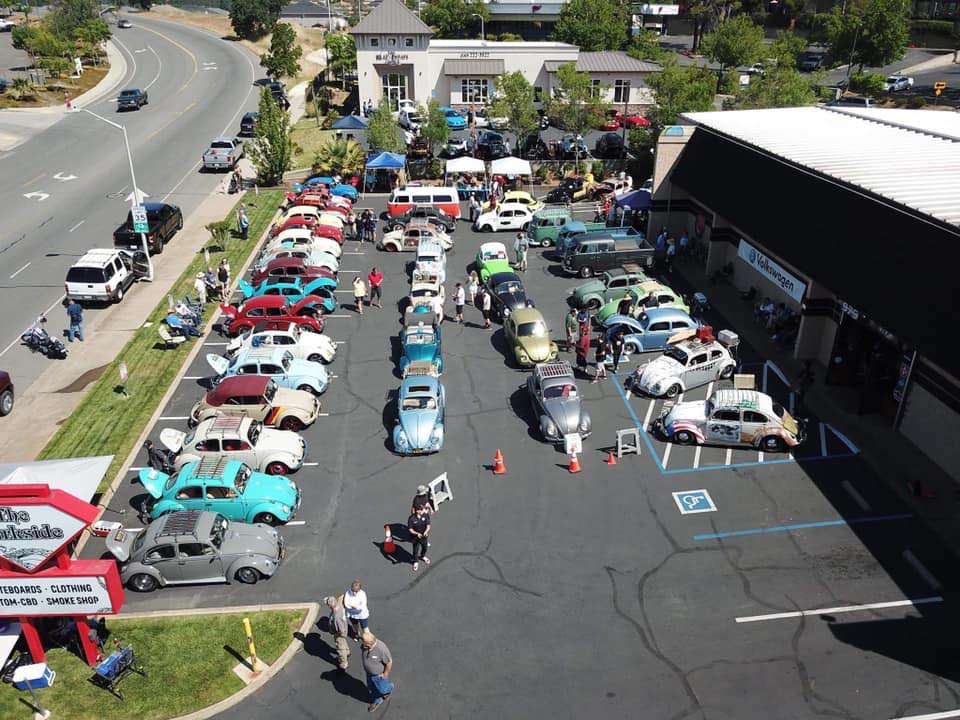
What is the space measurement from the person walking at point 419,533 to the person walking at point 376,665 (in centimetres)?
358

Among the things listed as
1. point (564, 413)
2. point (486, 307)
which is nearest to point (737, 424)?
point (564, 413)

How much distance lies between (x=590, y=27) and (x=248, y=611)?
244 feet

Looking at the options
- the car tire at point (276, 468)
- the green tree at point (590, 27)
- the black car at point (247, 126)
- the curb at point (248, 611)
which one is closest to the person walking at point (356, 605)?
the curb at point (248, 611)

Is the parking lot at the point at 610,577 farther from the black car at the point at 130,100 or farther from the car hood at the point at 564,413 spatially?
the black car at the point at 130,100

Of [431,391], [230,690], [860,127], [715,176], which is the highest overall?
[860,127]

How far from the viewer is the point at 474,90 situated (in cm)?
6178


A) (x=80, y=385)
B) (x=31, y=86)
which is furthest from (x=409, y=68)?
(x=80, y=385)

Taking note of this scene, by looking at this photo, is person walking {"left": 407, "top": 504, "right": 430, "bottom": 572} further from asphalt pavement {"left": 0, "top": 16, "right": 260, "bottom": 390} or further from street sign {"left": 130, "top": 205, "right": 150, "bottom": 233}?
street sign {"left": 130, "top": 205, "right": 150, "bottom": 233}

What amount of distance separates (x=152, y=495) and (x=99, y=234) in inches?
985

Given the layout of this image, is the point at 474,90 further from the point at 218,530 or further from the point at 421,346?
the point at 218,530

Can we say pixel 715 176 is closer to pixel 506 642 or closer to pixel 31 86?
pixel 506 642

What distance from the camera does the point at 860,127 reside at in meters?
31.3

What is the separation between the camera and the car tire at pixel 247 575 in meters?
16.6

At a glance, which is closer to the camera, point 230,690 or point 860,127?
point 230,690
